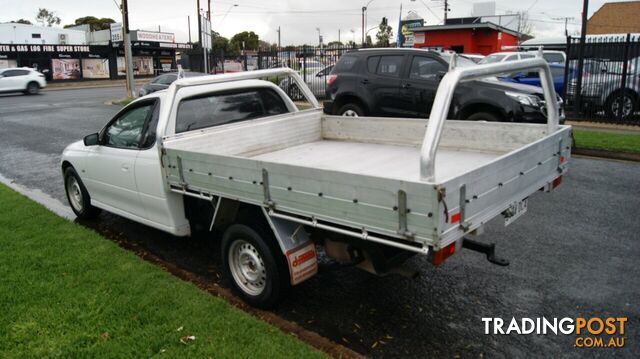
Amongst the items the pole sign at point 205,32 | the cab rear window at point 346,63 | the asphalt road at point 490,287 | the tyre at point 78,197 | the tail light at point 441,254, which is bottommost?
the asphalt road at point 490,287

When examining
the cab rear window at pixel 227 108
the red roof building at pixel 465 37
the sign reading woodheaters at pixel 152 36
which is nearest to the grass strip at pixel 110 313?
the cab rear window at pixel 227 108

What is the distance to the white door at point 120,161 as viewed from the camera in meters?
5.61

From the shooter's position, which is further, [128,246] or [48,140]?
[48,140]

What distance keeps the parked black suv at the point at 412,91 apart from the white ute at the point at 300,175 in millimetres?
4665

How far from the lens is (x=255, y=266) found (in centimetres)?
446

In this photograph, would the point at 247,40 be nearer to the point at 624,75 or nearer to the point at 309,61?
the point at 309,61

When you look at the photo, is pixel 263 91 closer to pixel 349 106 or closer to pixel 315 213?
pixel 315 213

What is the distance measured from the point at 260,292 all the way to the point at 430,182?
79.3 inches

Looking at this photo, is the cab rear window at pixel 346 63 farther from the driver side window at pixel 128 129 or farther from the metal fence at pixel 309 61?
the metal fence at pixel 309 61

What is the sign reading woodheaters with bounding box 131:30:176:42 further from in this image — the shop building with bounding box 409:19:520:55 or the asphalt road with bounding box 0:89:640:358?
the asphalt road with bounding box 0:89:640:358

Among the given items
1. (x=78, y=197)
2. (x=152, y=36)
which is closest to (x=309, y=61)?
(x=78, y=197)

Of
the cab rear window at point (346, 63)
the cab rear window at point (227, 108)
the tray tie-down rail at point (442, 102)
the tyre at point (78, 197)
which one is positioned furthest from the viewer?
the cab rear window at point (346, 63)

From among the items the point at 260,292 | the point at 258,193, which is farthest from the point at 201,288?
the point at 258,193

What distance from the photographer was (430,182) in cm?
300
